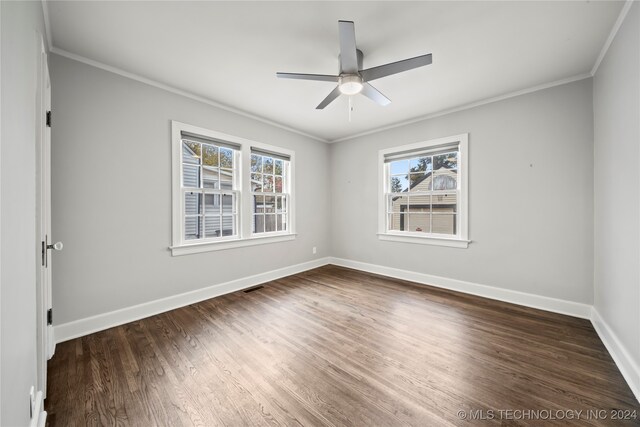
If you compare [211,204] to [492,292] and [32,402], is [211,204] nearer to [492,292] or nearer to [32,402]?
[32,402]

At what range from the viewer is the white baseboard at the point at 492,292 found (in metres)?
2.69

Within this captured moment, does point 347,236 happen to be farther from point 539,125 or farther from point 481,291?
point 539,125

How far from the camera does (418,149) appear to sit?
3.86 meters

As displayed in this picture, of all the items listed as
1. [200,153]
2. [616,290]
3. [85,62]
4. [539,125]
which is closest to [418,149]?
[539,125]

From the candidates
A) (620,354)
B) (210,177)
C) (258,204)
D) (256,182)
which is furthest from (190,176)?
(620,354)

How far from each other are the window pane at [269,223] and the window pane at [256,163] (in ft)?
2.48

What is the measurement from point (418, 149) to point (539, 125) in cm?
142

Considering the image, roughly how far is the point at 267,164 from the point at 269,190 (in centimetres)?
43

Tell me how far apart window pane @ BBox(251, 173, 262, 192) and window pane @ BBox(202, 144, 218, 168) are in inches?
23.7

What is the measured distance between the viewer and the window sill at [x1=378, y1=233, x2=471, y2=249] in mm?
3453

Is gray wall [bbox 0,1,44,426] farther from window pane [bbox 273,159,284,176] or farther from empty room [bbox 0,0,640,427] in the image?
window pane [bbox 273,159,284,176]

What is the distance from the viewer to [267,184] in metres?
4.06

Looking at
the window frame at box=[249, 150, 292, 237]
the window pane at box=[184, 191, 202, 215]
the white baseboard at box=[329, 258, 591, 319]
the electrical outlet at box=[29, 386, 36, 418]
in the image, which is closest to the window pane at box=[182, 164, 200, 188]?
the window pane at box=[184, 191, 202, 215]

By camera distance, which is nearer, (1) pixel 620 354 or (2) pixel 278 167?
(1) pixel 620 354
